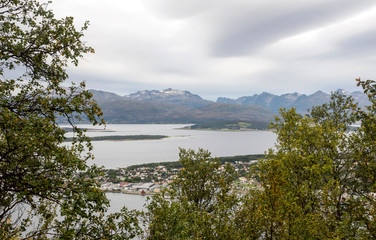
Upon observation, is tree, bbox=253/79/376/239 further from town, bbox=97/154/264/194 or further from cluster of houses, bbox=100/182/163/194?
cluster of houses, bbox=100/182/163/194

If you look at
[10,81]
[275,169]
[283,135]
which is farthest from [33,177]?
[283,135]

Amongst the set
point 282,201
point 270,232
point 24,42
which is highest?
point 24,42

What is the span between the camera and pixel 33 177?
21.1 ft

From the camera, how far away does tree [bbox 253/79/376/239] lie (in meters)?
11.4

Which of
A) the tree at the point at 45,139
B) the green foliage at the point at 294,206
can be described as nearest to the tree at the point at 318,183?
the green foliage at the point at 294,206

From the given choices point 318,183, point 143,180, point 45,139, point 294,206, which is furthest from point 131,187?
point 45,139

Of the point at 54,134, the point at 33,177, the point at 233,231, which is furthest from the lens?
the point at 233,231

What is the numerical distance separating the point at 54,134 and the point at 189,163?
1854 cm

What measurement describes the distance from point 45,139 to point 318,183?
15.6m

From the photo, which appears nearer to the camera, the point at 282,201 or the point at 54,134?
the point at 54,134

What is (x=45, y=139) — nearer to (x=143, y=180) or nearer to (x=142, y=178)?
(x=143, y=180)

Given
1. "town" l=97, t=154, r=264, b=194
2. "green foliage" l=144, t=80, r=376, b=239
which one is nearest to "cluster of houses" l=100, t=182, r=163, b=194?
"town" l=97, t=154, r=264, b=194

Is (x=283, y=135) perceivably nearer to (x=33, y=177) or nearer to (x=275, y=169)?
(x=275, y=169)

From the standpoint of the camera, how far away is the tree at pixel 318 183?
451 inches
